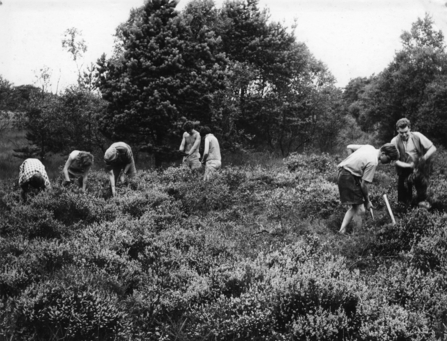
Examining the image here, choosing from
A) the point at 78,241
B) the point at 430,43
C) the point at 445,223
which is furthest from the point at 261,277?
the point at 430,43

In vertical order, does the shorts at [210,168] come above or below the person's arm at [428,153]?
below

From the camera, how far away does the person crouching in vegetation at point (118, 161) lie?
9406mm

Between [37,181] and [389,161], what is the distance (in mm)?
6823

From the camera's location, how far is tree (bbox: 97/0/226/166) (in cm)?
1770

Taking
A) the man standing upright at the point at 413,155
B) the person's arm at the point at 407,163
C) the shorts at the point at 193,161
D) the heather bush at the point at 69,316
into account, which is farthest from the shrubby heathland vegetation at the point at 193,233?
the person's arm at the point at 407,163

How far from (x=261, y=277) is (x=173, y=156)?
48.6 feet

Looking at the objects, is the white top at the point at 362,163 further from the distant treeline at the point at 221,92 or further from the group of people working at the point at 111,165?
the distant treeline at the point at 221,92

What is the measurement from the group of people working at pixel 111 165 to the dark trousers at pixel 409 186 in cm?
491

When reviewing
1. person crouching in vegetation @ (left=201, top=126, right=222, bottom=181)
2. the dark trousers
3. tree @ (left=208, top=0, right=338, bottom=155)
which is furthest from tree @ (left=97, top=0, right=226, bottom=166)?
the dark trousers

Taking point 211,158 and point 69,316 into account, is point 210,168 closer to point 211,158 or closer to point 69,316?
point 211,158

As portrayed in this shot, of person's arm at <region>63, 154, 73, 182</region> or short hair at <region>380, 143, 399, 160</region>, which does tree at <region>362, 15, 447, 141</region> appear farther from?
person's arm at <region>63, 154, 73, 182</region>

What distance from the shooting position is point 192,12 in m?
21.5

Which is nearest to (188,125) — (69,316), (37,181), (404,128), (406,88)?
(37,181)

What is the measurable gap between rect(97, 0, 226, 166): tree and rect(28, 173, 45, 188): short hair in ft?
29.8
